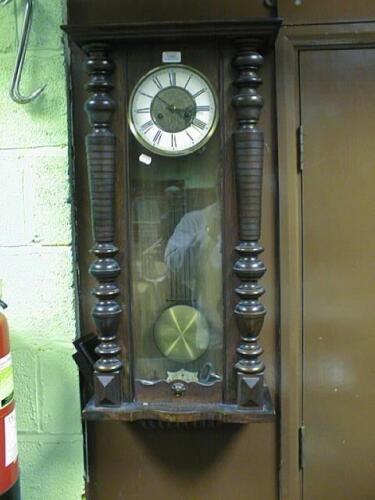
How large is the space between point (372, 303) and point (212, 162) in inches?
20.2

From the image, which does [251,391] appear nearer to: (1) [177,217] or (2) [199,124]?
(1) [177,217]

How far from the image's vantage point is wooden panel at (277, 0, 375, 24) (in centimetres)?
100

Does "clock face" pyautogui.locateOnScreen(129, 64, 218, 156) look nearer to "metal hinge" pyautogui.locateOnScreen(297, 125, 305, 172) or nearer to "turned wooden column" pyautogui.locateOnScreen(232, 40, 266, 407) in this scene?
"turned wooden column" pyautogui.locateOnScreen(232, 40, 266, 407)

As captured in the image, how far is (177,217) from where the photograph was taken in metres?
0.97

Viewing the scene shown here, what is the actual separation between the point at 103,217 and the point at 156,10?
0.49 meters

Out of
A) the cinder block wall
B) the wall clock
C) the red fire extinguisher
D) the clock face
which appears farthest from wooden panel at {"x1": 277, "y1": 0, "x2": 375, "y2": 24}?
the red fire extinguisher

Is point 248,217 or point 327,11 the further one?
point 327,11

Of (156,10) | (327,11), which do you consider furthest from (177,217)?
(327,11)

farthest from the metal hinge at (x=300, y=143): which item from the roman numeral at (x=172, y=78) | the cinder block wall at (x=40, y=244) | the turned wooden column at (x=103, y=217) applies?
the cinder block wall at (x=40, y=244)

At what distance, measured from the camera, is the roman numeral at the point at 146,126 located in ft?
2.98

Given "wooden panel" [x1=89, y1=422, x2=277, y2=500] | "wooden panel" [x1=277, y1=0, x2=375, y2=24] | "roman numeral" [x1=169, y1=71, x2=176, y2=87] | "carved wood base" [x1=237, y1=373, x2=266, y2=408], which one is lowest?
"wooden panel" [x1=89, y1=422, x2=277, y2=500]

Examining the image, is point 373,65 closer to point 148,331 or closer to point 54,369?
point 148,331

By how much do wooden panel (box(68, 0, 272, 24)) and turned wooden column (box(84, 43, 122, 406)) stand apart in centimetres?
16

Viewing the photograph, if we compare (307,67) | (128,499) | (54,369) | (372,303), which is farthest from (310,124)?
(128,499)
